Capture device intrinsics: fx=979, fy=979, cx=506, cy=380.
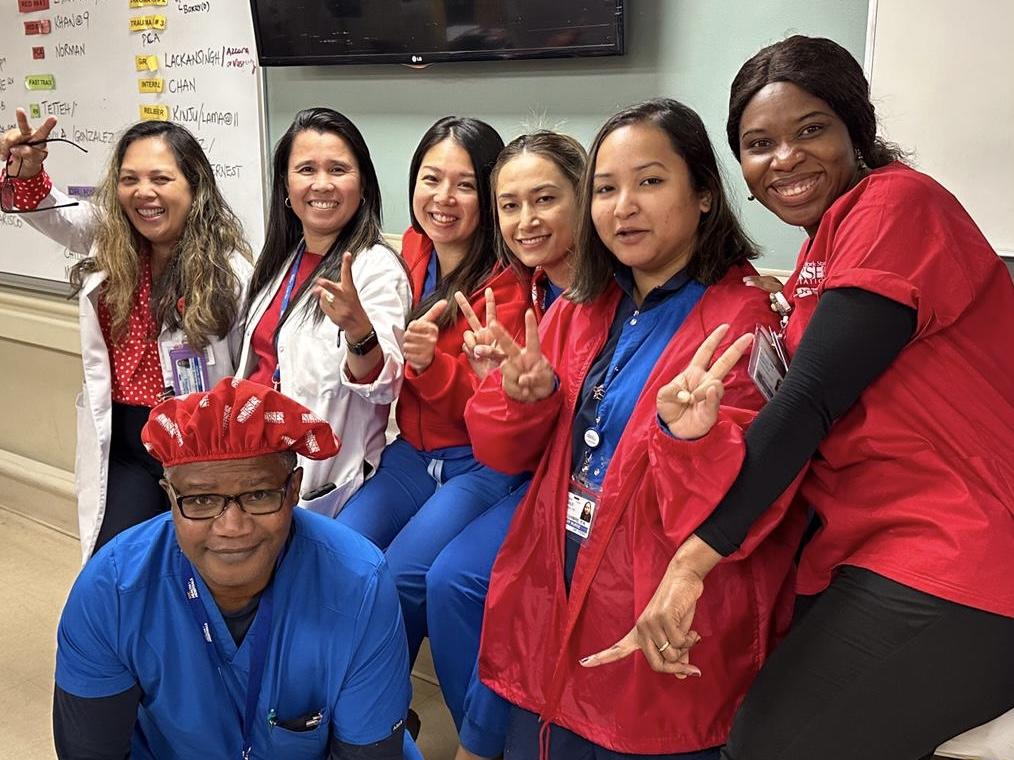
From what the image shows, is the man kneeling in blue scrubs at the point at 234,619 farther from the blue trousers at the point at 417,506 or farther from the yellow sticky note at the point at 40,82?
the yellow sticky note at the point at 40,82

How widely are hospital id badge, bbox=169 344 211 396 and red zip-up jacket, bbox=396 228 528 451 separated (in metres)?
0.54

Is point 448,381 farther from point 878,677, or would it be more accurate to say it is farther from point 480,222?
point 878,677

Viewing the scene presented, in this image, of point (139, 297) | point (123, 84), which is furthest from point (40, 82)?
point (139, 297)

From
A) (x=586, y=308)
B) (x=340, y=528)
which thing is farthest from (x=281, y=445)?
(x=586, y=308)

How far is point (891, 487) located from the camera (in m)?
1.38

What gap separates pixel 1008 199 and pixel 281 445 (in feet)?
5.14

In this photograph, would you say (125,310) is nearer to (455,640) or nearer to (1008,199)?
(455,640)

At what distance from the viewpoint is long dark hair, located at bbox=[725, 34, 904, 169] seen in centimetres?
152

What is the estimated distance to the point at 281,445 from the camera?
60.6 inches

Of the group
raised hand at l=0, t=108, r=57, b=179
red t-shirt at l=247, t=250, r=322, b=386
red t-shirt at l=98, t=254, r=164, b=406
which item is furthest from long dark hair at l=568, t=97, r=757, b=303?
raised hand at l=0, t=108, r=57, b=179

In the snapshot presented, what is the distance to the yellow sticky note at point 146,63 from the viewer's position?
3514 mm

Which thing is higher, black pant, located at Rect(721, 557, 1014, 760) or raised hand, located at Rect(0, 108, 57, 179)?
raised hand, located at Rect(0, 108, 57, 179)

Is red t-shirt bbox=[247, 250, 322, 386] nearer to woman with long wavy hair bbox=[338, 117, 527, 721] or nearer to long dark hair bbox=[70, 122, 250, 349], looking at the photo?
long dark hair bbox=[70, 122, 250, 349]

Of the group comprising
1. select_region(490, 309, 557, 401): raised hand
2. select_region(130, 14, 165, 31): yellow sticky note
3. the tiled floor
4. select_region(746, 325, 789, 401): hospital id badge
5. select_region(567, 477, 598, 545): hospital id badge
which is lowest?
the tiled floor
